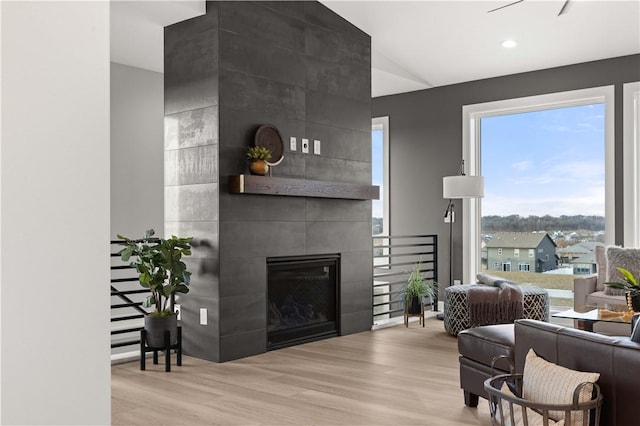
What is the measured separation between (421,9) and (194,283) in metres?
3.33

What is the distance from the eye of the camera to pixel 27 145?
100 cm

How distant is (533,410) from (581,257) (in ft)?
15.7

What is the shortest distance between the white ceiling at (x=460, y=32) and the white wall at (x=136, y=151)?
205 millimetres

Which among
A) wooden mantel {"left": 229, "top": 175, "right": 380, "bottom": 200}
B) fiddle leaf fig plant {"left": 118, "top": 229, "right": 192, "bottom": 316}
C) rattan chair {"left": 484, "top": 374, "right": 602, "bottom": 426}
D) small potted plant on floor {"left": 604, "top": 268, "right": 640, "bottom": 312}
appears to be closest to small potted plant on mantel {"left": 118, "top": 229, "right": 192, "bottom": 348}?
fiddle leaf fig plant {"left": 118, "top": 229, "right": 192, "bottom": 316}

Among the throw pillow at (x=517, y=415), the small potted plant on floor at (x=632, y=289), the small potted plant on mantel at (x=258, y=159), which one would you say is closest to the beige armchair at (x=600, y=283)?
the small potted plant on floor at (x=632, y=289)

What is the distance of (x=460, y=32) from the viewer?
6.34 meters

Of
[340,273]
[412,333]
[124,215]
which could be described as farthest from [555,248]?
[124,215]

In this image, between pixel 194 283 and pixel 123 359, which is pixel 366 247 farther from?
pixel 123 359

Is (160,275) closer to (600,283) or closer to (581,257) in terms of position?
(600,283)

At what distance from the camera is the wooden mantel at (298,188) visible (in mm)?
5016

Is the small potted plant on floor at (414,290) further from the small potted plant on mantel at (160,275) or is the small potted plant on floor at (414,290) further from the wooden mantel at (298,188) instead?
the small potted plant on mantel at (160,275)

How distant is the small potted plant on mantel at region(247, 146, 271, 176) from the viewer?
5.14 meters

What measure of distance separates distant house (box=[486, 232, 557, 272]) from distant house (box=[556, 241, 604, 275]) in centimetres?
15

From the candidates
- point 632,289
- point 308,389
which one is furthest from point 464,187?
point 308,389
